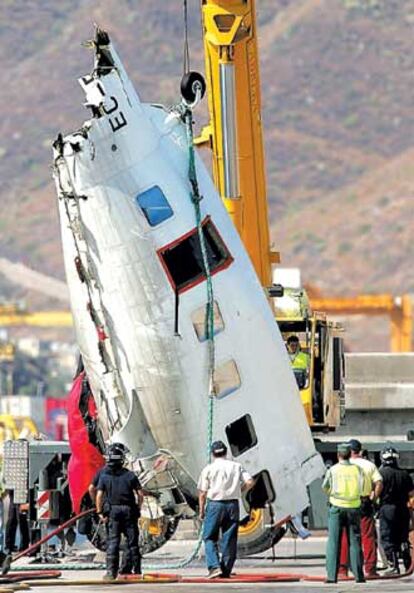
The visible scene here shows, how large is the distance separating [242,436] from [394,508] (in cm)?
177

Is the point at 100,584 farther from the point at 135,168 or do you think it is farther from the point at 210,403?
the point at 135,168

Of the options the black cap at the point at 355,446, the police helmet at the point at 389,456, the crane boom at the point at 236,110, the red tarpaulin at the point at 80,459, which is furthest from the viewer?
the crane boom at the point at 236,110

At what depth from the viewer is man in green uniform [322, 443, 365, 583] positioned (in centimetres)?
2450

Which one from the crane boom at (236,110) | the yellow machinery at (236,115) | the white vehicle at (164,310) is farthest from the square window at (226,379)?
the crane boom at (236,110)

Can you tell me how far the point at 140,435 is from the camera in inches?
1034

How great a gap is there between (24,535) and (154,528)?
11.8ft

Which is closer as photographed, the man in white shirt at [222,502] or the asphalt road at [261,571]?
the asphalt road at [261,571]

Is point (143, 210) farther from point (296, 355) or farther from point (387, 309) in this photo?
point (387, 309)

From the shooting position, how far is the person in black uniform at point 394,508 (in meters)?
26.0

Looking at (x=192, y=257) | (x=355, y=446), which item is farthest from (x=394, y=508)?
(x=192, y=257)

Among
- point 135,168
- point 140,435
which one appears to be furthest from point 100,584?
point 135,168

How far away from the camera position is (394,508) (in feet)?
85.7

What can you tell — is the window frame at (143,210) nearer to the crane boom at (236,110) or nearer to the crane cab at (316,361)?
the crane cab at (316,361)

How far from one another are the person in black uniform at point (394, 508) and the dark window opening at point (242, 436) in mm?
1408
